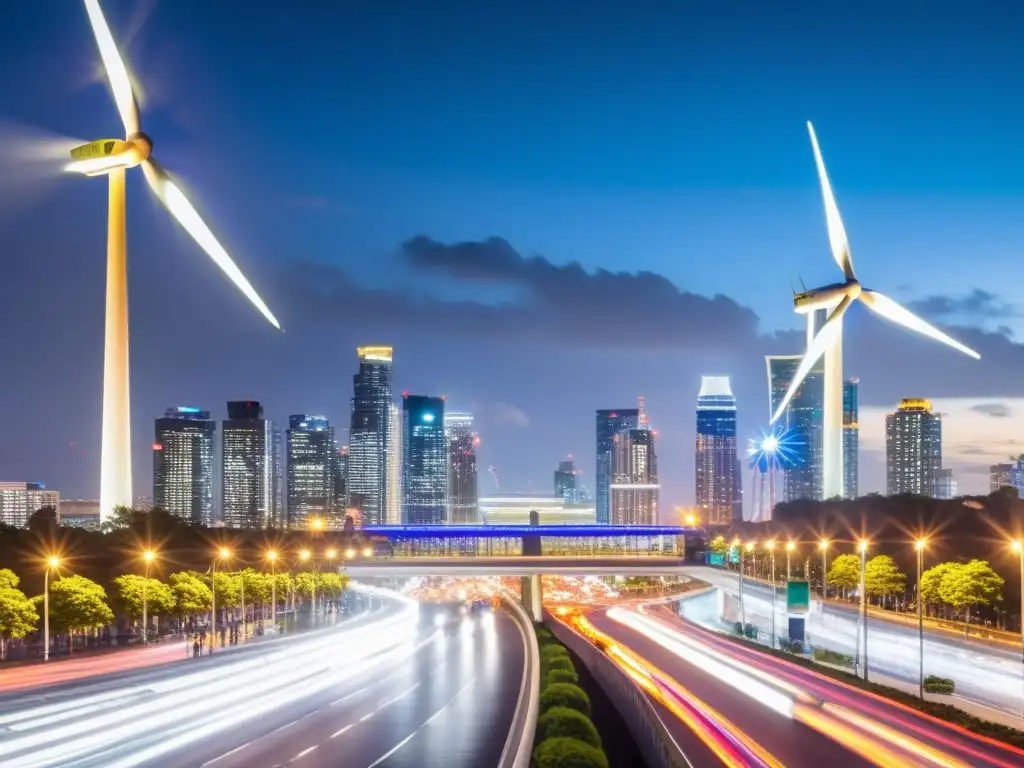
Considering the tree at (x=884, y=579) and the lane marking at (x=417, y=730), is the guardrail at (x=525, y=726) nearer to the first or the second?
the lane marking at (x=417, y=730)

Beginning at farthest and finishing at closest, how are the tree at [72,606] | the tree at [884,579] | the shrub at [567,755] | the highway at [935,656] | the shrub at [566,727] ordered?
the tree at [884,579] < the tree at [72,606] < the highway at [935,656] < the shrub at [566,727] < the shrub at [567,755]

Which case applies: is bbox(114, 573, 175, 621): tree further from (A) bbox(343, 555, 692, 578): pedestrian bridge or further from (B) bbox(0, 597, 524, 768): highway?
(A) bbox(343, 555, 692, 578): pedestrian bridge

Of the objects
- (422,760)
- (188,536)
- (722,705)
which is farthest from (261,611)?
(422,760)

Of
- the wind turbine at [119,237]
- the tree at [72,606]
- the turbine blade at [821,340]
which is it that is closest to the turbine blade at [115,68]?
the wind turbine at [119,237]

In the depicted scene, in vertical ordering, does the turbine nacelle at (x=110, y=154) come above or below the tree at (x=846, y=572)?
above

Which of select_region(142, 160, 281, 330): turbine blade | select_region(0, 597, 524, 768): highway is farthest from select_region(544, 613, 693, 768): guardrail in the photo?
select_region(142, 160, 281, 330): turbine blade
